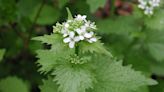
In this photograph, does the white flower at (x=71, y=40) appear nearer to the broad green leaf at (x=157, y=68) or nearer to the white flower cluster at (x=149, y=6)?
the white flower cluster at (x=149, y=6)

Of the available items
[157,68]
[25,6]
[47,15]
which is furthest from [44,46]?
[157,68]

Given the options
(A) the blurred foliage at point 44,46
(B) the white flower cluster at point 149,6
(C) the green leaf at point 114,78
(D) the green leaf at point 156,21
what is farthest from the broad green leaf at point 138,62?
(C) the green leaf at point 114,78

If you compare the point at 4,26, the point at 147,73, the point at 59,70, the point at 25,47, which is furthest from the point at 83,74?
the point at 4,26

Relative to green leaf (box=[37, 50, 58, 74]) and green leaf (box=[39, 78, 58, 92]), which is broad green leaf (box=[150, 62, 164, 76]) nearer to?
green leaf (box=[39, 78, 58, 92])

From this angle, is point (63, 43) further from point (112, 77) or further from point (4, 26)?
point (4, 26)

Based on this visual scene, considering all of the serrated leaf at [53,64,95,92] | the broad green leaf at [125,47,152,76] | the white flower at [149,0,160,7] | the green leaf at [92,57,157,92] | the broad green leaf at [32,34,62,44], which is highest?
the white flower at [149,0,160,7]

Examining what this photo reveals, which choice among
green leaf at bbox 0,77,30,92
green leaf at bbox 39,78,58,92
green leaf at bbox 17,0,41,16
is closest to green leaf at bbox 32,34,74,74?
green leaf at bbox 39,78,58,92

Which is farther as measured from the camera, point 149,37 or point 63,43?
point 149,37
